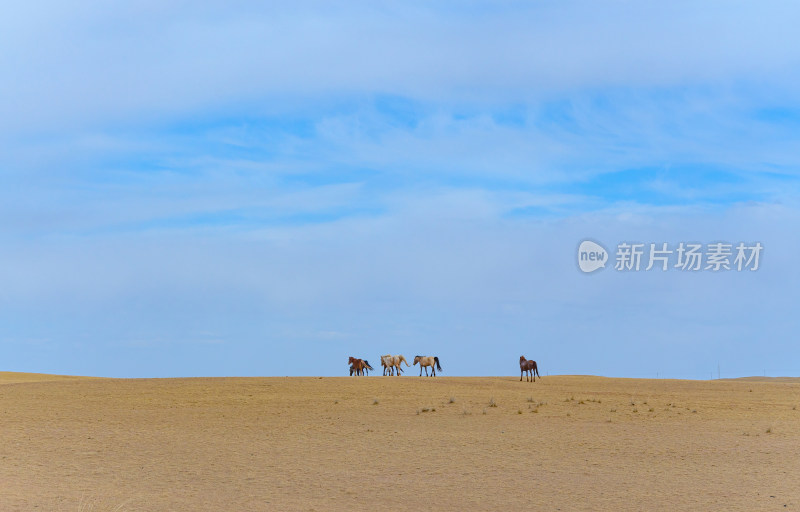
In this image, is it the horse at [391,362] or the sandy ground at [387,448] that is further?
the horse at [391,362]

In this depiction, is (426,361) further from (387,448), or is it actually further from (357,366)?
(387,448)

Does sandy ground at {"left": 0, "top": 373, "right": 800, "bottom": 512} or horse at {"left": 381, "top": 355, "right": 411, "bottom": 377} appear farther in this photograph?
horse at {"left": 381, "top": 355, "right": 411, "bottom": 377}

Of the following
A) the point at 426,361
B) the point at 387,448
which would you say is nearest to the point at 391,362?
the point at 426,361

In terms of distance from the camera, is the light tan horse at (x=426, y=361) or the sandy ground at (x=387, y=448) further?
the light tan horse at (x=426, y=361)

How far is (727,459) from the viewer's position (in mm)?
20938

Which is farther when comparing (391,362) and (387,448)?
(391,362)

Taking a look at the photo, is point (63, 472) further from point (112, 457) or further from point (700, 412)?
point (700, 412)

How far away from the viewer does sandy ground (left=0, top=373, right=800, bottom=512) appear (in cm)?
1706

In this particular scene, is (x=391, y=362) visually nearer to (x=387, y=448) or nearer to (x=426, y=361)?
(x=426, y=361)

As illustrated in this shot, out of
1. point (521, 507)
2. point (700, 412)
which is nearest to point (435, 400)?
point (700, 412)

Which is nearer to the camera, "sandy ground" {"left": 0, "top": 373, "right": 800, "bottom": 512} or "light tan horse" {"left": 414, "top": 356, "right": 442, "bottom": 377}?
"sandy ground" {"left": 0, "top": 373, "right": 800, "bottom": 512}

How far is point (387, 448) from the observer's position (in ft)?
72.5

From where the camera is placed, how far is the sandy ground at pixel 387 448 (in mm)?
17062

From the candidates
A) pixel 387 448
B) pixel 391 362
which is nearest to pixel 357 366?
pixel 391 362
